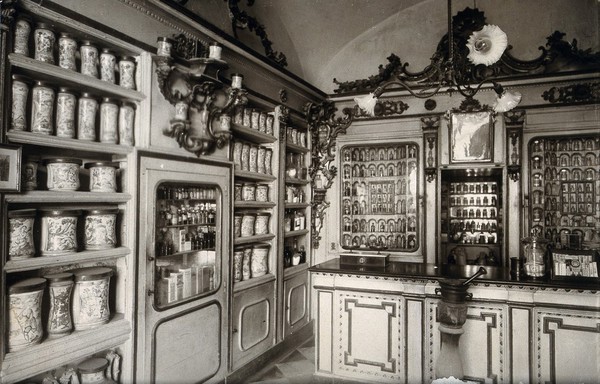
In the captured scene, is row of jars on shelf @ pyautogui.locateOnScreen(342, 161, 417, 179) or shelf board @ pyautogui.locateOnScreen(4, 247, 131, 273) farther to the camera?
row of jars on shelf @ pyautogui.locateOnScreen(342, 161, 417, 179)

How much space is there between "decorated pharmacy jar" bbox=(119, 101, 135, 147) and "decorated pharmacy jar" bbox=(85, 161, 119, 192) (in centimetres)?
21

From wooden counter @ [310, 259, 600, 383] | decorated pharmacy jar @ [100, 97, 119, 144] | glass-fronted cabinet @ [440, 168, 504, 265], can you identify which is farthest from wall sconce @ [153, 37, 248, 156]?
glass-fronted cabinet @ [440, 168, 504, 265]

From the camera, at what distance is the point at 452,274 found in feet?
11.4

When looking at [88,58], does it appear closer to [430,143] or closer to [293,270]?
[293,270]

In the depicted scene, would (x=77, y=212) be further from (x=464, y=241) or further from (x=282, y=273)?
(x=464, y=241)

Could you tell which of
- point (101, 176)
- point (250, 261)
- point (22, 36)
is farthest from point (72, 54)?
point (250, 261)

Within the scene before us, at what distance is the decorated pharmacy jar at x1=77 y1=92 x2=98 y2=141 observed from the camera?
7.63 feet

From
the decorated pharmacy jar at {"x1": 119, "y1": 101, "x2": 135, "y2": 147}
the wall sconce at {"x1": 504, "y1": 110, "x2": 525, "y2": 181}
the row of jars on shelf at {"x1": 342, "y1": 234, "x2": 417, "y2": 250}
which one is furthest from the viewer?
the row of jars on shelf at {"x1": 342, "y1": 234, "x2": 417, "y2": 250}

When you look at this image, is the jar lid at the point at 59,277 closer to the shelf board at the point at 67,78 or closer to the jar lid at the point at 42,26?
the shelf board at the point at 67,78

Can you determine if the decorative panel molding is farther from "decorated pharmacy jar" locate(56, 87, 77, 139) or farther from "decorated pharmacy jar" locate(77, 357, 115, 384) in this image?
"decorated pharmacy jar" locate(56, 87, 77, 139)

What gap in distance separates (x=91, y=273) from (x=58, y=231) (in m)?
0.31

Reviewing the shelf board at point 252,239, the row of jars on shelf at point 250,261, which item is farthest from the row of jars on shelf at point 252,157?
the row of jars on shelf at point 250,261

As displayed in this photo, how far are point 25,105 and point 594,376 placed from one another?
423 centimetres

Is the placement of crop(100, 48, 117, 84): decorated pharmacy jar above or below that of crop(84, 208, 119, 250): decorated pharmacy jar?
above
